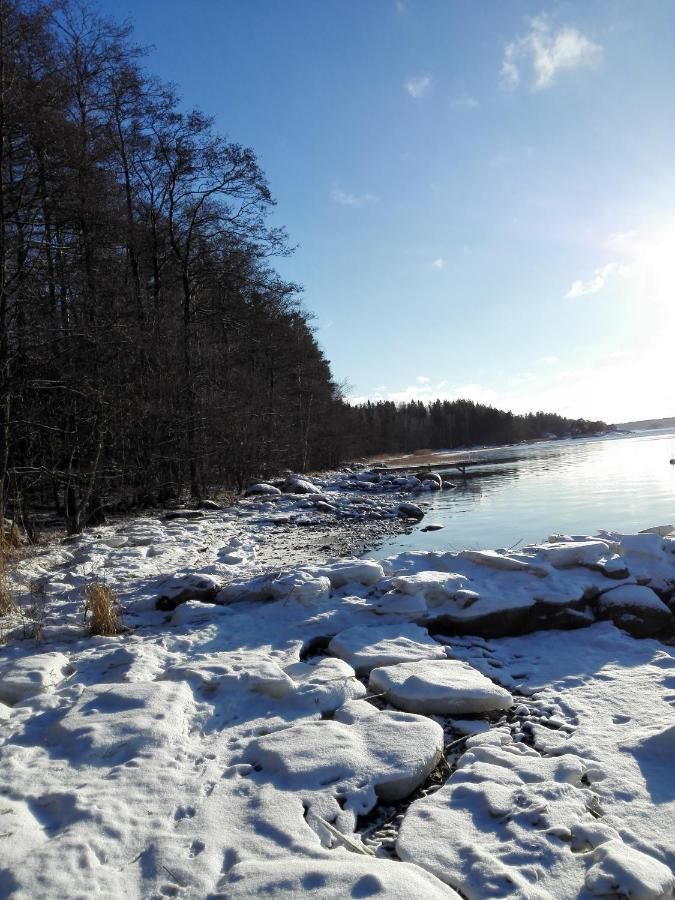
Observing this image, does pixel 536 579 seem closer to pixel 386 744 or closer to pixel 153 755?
pixel 386 744

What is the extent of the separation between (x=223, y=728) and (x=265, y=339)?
2077 cm

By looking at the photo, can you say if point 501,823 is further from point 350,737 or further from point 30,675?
point 30,675

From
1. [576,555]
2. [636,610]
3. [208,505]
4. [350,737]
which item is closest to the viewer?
[350,737]

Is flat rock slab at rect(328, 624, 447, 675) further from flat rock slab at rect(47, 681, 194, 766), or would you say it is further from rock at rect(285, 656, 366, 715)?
flat rock slab at rect(47, 681, 194, 766)

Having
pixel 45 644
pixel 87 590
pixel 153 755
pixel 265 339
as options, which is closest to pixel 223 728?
pixel 153 755

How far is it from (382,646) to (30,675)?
2.34 meters

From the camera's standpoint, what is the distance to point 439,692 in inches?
128

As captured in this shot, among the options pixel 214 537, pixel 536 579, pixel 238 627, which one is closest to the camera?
pixel 238 627

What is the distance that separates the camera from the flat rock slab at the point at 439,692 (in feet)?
10.6

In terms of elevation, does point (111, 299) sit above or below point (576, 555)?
above

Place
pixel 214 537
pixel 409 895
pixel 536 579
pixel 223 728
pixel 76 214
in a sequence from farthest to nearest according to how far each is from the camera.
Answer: pixel 214 537, pixel 76 214, pixel 536 579, pixel 223 728, pixel 409 895

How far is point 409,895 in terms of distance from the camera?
1.73 meters

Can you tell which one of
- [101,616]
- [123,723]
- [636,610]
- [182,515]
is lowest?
[636,610]

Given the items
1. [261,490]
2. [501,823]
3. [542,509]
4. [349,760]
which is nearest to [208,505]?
[261,490]
